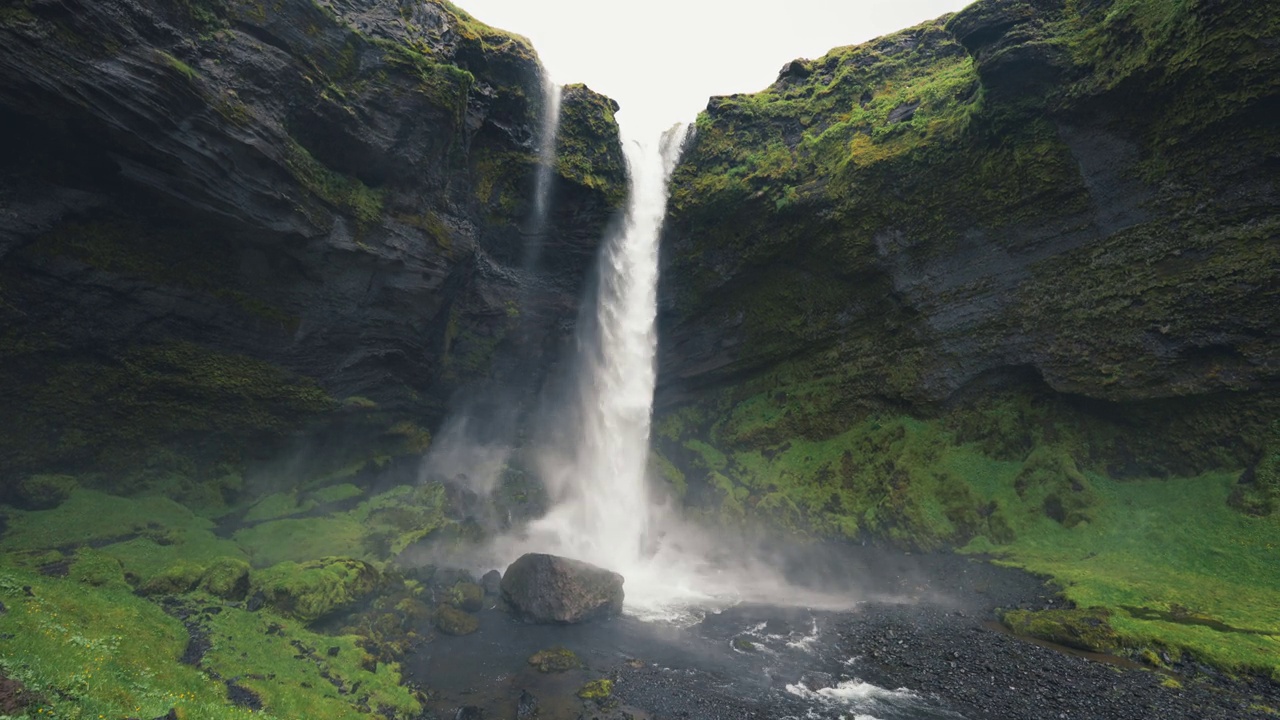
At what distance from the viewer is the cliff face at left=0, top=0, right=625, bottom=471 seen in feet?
57.7

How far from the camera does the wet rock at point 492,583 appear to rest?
25.1m

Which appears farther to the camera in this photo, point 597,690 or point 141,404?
point 141,404

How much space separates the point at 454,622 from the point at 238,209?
60.9 ft

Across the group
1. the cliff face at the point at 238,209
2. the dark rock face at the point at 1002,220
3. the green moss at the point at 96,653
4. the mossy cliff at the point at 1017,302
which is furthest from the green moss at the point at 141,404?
→ the dark rock face at the point at 1002,220

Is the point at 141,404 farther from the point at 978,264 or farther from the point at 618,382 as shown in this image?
the point at 978,264

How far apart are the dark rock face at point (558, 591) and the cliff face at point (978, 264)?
43.8 feet

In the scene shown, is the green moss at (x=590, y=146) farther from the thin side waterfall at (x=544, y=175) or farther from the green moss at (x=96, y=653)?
the green moss at (x=96, y=653)

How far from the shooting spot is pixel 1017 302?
27.0 metres

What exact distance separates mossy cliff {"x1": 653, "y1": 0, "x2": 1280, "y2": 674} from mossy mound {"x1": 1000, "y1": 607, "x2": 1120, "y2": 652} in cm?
70

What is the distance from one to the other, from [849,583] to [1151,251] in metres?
20.2

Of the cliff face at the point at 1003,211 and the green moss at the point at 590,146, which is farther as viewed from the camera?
the green moss at the point at 590,146

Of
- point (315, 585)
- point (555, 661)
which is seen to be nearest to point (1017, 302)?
point (555, 661)

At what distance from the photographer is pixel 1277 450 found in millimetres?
20328

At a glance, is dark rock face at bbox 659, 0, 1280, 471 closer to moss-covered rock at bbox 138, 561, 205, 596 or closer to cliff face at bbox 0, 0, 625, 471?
cliff face at bbox 0, 0, 625, 471
